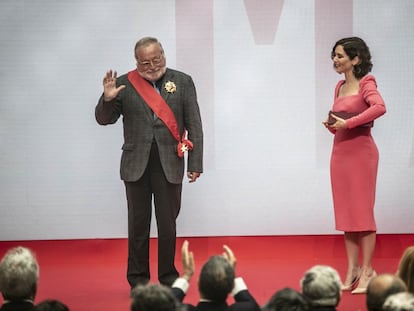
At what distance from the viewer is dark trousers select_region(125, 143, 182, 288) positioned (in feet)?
16.5

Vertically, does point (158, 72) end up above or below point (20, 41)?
below

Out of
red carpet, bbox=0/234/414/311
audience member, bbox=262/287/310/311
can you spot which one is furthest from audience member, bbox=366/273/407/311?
red carpet, bbox=0/234/414/311

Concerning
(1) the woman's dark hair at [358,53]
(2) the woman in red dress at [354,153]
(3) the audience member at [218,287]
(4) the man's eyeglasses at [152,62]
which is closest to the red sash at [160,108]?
(4) the man's eyeglasses at [152,62]

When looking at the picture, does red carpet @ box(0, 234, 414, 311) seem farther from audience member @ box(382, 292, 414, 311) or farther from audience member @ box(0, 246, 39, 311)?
audience member @ box(382, 292, 414, 311)

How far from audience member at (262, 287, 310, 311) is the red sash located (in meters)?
1.99

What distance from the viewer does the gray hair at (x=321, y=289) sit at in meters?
3.28

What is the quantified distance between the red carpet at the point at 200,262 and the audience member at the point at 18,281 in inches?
52.3

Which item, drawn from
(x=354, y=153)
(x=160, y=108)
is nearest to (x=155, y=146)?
(x=160, y=108)

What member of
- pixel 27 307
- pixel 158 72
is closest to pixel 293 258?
pixel 158 72

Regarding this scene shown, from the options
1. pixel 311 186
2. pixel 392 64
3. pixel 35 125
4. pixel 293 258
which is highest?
pixel 392 64

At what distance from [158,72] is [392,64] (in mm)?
2243

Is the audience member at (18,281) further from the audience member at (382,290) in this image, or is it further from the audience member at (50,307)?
the audience member at (382,290)

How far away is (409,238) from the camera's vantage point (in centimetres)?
653

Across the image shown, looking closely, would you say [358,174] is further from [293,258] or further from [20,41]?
[20,41]
